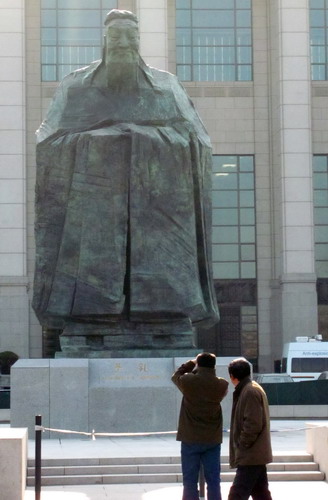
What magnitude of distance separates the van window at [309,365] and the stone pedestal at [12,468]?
2798 centimetres

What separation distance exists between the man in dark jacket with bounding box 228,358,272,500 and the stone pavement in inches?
114

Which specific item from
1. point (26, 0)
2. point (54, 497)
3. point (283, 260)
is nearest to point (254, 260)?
point (283, 260)

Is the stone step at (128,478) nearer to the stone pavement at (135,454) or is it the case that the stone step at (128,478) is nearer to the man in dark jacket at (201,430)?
the stone pavement at (135,454)

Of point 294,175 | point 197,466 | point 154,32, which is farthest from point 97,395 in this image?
point 154,32

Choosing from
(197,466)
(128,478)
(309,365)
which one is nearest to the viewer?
(197,466)

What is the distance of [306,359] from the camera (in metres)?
41.2

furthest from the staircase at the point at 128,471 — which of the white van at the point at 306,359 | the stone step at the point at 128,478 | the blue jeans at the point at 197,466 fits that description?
the white van at the point at 306,359

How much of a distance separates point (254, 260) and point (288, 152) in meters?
4.56

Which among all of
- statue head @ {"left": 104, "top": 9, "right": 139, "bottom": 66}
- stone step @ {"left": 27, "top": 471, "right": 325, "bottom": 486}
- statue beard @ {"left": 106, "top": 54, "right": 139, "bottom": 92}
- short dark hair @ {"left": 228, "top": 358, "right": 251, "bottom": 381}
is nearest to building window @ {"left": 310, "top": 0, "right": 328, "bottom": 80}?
statue beard @ {"left": 106, "top": 54, "right": 139, "bottom": 92}

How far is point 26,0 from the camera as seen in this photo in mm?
48875

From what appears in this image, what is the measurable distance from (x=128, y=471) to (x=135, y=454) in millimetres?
584

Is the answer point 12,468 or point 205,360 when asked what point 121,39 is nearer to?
point 12,468

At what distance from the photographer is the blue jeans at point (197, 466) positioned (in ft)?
36.3

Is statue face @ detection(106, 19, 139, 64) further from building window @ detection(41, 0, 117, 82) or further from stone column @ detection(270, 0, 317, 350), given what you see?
building window @ detection(41, 0, 117, 82)
